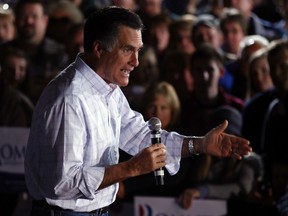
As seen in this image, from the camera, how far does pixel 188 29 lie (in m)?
10.1

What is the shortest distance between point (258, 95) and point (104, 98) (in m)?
3.39

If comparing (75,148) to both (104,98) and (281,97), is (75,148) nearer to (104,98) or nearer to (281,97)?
(104,98)

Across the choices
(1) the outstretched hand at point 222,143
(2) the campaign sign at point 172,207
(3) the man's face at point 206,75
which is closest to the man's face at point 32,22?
(3) the man's face at point 206,75

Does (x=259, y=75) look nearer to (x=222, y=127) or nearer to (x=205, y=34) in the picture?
(x=205, y=34)

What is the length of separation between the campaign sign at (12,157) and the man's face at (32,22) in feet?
5.58

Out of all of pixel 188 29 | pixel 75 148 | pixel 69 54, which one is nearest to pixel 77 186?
pixel 75 148

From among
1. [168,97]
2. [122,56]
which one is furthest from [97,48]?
[168,97]

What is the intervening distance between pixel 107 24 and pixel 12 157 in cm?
389

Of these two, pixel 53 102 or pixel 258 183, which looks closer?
pixel 53 102

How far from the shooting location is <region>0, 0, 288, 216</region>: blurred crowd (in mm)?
7570

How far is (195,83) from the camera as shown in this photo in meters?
8.39

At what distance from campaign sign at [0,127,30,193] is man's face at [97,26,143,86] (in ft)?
12.2

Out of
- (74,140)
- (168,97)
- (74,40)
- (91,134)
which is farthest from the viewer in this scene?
(74,40)

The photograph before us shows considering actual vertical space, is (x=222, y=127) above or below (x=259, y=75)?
above
